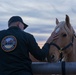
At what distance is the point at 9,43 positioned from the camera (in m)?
3.47

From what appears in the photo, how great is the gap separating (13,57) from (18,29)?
1.43ft

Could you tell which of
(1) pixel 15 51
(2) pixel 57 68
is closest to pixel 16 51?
(1) pixel 15 51

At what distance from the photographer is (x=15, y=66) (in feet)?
11.3

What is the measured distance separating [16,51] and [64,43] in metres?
2.62

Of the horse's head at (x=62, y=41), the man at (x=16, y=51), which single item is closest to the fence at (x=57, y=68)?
the man at (x=16, y=51)

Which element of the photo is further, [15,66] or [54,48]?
[54,48]

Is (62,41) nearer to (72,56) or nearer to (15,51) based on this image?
(72,56)

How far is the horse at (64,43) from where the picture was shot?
18.2ft

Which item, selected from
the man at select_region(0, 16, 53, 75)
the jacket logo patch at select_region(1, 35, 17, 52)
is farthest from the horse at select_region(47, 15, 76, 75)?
the jacket logo patch at select_region(1, 35, 17, 52)

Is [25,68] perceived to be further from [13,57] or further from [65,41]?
[65,41]

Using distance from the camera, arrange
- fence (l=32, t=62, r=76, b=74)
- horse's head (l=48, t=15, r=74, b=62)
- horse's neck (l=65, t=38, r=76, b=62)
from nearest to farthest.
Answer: fence (l=32, t=62, r=76, b=74) < horse's head (l=48, t=15, r=74, b=62) < horse's neck (l=65, t=38, r=76, b=62)

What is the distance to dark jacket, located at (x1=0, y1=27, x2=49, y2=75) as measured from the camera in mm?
3447

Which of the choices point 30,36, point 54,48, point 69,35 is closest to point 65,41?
point 69,35

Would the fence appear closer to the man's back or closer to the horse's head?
the man's back
